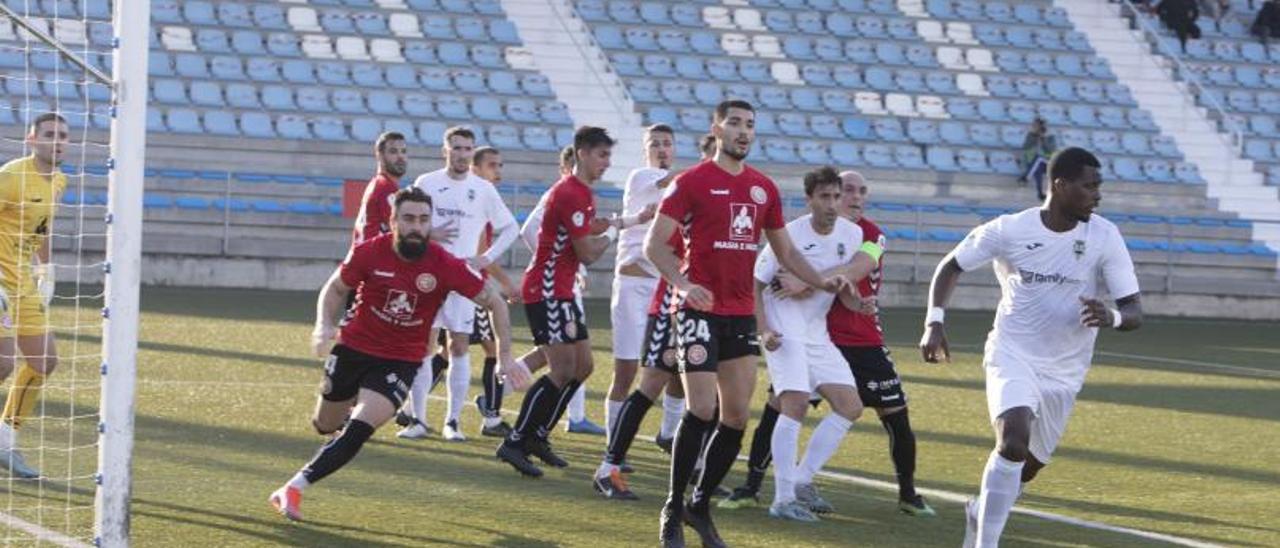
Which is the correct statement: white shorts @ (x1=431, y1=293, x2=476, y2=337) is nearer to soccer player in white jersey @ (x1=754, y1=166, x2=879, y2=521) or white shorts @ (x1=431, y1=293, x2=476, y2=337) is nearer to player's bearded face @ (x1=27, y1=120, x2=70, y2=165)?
soccer player in white jersey @ (x1=754, y1=166, x2=879, y2=521)

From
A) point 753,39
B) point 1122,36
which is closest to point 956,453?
point 753,39

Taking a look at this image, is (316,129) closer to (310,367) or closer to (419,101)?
(419,101)

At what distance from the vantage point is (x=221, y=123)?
28891 millimetres

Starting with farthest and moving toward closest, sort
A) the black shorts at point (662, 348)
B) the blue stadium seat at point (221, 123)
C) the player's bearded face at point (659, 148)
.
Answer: the blue stadium seat at point (221, 123) → the player's bearded face at point (659, 148) → the black shorts at point (662, 348)

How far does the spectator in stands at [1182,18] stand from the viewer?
119 ft

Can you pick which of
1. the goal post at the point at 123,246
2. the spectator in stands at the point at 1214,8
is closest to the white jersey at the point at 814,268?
the goal post at the point at 123,246

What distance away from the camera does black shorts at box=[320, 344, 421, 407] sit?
9.24m

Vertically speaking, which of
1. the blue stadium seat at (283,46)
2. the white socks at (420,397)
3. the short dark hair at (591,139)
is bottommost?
the white socks at (420,397)

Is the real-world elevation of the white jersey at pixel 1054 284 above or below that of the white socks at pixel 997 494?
above

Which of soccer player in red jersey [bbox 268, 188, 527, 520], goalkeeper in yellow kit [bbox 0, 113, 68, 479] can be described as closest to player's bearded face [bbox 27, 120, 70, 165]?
goalkeeper in yellow kit [bbox 0, 113, 68, 479]

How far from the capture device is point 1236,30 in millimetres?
37500

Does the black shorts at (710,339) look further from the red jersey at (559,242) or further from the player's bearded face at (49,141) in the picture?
the player's bearded face at (49,141)

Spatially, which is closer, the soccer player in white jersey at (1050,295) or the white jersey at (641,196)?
the soccer player in white jersey at (1050,295)

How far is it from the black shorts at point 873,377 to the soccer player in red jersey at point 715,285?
165cm
